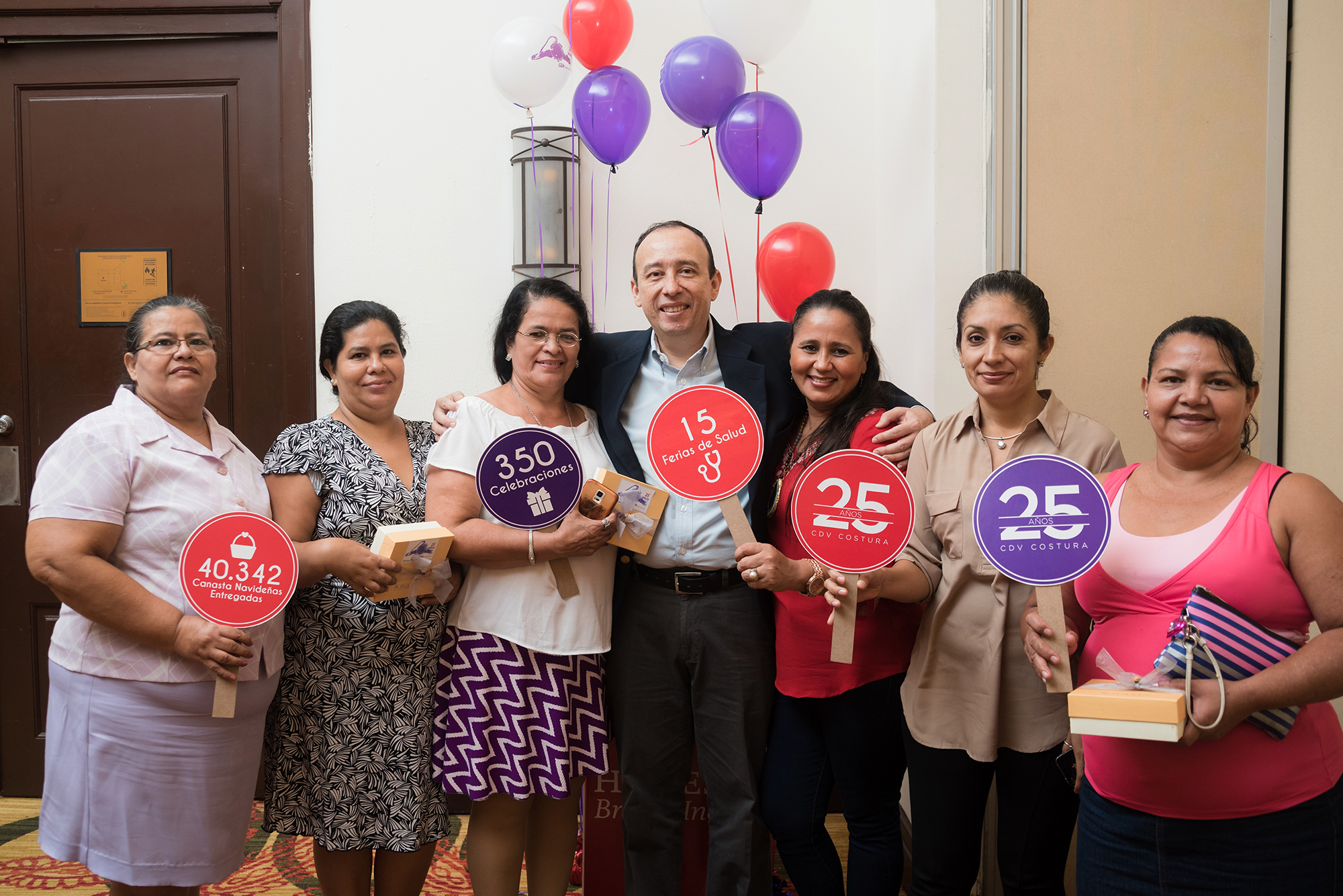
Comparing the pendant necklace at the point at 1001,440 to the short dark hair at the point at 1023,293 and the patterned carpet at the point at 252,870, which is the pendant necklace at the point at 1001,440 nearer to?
the short dark hair at the point at 1023,293

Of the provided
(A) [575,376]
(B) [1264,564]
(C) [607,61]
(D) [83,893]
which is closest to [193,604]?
(A) [575,376]

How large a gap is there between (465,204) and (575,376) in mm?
1368

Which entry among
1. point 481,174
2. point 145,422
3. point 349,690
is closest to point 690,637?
point 349,690

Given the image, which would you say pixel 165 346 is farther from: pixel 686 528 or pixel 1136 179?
pixel 1136 179

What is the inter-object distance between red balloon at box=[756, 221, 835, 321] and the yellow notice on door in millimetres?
2171

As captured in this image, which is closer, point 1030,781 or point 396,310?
point 1030,781

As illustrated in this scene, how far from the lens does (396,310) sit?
308 cm

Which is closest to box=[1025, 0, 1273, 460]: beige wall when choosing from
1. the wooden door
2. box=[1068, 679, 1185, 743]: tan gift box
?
box=[1068, 679, 1185, 743]: tan gift box

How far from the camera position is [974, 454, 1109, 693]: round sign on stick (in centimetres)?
137

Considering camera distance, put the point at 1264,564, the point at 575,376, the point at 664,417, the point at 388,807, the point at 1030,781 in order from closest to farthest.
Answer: the point at 1264,564, the point at 1030,781, the point at 664,417, the point at 388,807, the point at 575,376

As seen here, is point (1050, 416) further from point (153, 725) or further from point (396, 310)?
point (396, 310)

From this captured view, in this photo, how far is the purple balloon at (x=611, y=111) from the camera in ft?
8.48

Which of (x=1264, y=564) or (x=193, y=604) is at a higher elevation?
(x=1264, y=564)

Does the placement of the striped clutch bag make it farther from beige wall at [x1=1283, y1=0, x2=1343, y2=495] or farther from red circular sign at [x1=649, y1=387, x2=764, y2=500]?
beige wall at [x1=1283, y1=0, x2=1343, y2=495]
